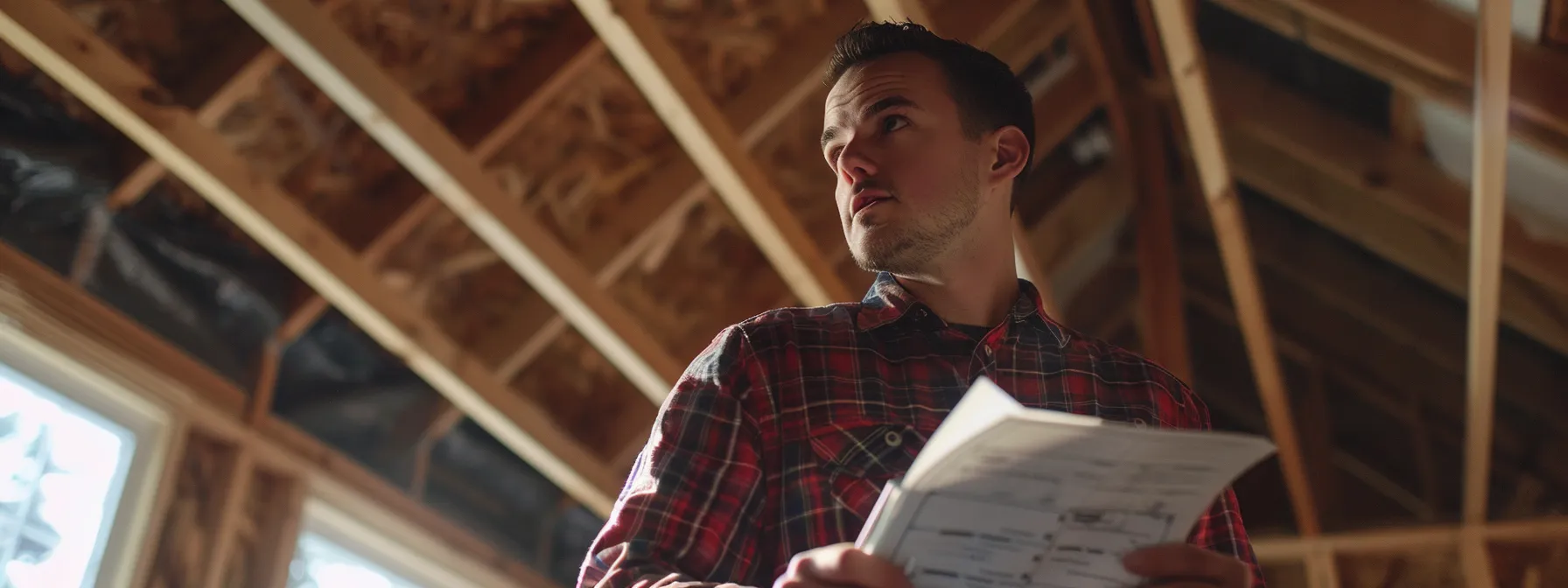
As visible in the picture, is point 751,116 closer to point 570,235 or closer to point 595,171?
point 595,171

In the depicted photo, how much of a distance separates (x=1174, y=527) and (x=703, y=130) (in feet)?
6.63

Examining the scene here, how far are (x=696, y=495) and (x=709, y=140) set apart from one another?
1.90 m

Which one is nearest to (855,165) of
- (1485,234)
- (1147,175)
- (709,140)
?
(709,140)

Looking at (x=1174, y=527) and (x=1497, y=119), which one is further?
(x=1497, y=119)

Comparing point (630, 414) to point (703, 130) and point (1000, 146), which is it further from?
point (1000, 146)

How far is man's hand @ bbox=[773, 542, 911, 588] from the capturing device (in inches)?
37.4

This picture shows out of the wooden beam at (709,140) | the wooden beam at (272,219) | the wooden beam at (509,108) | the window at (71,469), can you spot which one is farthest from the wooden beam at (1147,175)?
the window at (71,469)

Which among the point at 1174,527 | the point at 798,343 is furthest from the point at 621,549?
the point at 1174,527

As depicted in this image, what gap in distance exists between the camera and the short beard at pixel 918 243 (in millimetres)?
1423

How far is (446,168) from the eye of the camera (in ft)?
9.29

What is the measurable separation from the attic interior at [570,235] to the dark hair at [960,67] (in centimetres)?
99

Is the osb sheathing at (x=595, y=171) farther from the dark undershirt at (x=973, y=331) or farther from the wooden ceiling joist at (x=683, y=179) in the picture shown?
the dark undershirt at (x=973, y=331)

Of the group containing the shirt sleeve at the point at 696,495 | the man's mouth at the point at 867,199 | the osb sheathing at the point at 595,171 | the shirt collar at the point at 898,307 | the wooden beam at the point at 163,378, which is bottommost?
the shirt sleeve at the point at 696,495

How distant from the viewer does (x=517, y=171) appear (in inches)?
141
